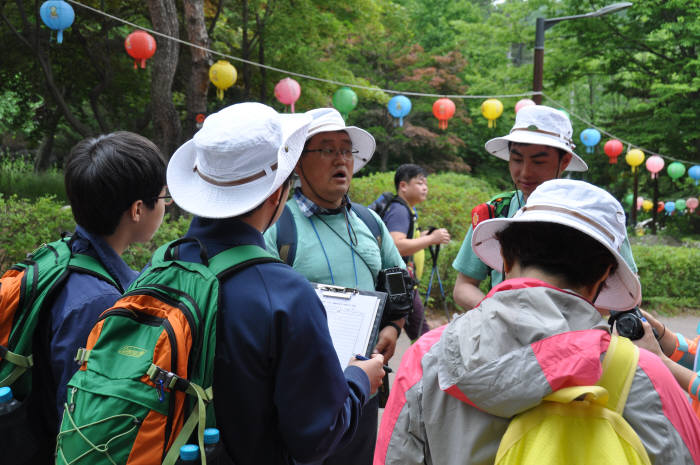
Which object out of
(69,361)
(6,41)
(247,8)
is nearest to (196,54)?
(247,8)

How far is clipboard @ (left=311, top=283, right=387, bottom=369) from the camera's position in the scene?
203cm

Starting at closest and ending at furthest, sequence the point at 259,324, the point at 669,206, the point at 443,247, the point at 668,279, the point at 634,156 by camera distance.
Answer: the point at 259,324 → the point at 443,247 → the point at 668,279 → the point at 634,156 → the point at 669,206

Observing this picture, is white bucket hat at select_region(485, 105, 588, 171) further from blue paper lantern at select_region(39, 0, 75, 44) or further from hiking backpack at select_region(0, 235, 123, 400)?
blue paper lantern at select_region(39, 0, 75, 44)

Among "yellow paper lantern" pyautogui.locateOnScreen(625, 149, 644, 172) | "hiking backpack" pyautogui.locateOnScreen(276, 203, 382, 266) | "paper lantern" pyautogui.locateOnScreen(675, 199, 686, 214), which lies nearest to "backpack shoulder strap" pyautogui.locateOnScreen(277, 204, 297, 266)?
"hiking backpack" pyautogui.locateOnScreen(276, 203, 382, 266)

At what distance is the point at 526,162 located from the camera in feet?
9.11

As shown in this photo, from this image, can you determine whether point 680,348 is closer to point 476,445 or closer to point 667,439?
point 667,439

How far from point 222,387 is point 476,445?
628 millimetres

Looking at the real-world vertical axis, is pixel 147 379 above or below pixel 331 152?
below

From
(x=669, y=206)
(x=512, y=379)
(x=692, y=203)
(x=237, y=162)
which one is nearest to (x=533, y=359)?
(x=512, y=379)

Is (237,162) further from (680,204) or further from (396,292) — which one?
(680,204)

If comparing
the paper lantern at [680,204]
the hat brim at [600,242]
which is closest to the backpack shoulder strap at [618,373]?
the hat brim at [600,242]

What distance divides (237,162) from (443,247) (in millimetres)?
7233

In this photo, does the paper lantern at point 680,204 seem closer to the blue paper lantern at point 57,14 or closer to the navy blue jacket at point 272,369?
the blue paper lantern at point 57,14

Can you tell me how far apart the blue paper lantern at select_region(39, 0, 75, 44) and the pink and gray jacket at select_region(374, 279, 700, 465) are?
26.6 ft
